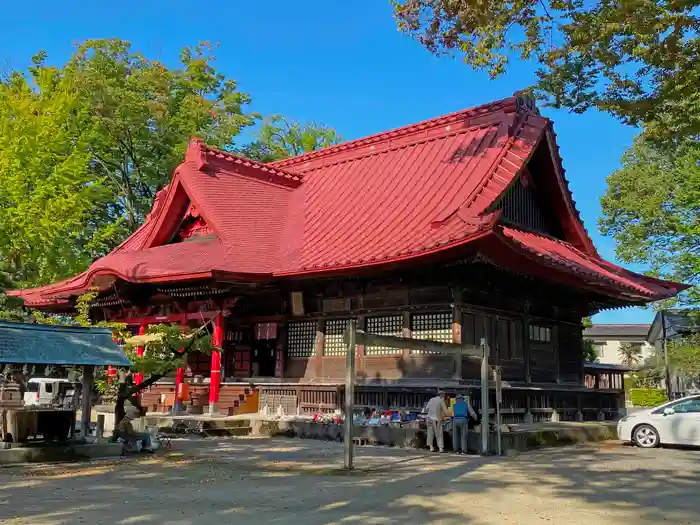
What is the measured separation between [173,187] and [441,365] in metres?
11.3

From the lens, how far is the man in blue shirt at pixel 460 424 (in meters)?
13.2

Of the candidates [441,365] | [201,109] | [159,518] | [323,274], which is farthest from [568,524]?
[201,109]

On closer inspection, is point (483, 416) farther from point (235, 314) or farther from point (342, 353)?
point (235, 314)

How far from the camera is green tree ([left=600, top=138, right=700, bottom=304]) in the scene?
28030mm

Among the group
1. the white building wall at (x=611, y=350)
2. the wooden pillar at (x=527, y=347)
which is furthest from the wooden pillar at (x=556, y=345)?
the white building wall at (x=611, y=350)

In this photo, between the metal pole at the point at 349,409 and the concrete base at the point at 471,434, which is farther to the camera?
the concrete base at the point at 471,434

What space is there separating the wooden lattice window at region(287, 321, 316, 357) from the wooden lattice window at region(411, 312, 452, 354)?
332 centimetres

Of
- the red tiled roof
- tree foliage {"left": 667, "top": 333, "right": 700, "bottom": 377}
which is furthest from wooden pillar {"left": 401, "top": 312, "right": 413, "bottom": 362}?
tree foliage {"left": 667, "top": 333, "right": 700, "bottom": 377}

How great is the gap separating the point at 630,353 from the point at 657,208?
3501 centimetres

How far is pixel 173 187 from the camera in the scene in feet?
72.5

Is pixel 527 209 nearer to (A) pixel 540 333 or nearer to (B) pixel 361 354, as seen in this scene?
(A) pixel 540 333

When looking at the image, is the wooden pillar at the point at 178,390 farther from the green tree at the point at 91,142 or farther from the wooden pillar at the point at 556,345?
the wooden pillar at the point at 556,345

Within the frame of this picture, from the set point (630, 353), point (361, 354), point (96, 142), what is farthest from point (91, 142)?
point (630, 353)

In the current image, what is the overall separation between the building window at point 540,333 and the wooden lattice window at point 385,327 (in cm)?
422
